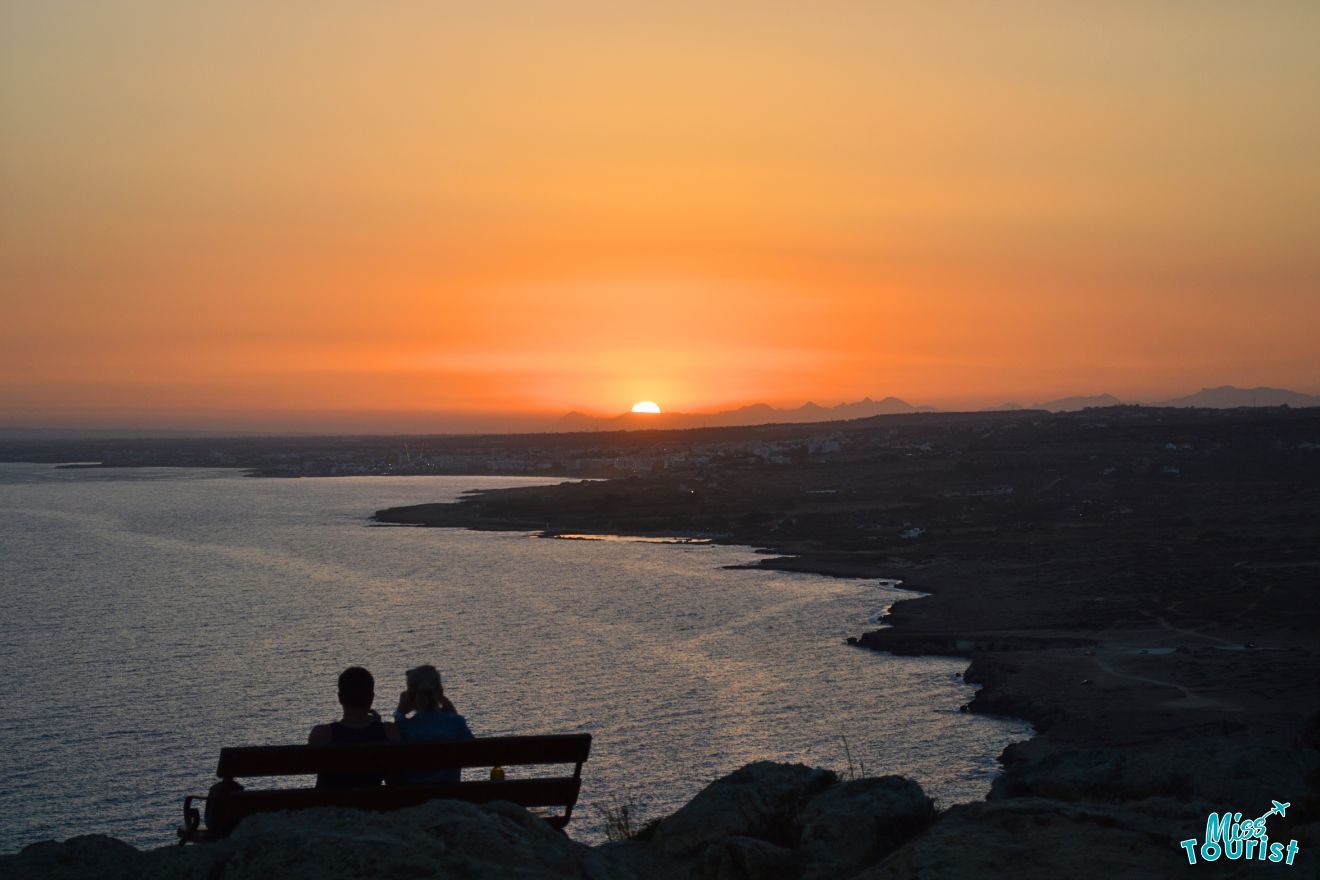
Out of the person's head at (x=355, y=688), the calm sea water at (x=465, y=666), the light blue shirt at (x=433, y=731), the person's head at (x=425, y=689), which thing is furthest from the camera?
the calm sea water at (x=465, y=666)

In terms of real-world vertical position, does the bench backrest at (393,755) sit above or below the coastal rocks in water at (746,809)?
above

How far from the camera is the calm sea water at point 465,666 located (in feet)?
96.0

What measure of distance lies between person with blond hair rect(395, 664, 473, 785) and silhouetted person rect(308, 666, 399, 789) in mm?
235

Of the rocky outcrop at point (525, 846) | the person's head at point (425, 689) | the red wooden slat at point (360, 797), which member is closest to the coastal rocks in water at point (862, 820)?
the rocky outcrop at point (525, 846)

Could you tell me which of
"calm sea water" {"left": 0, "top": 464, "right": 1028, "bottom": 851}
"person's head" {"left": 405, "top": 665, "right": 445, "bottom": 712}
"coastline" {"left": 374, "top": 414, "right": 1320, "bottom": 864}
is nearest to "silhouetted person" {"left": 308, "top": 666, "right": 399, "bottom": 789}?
"person's head" {"left": 405, "top": 665, "right": 445, "bottom": 712}

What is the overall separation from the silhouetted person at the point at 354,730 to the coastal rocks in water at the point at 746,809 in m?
2.48

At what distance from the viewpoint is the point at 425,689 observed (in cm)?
932

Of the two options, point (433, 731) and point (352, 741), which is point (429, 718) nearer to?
point (433, 731)

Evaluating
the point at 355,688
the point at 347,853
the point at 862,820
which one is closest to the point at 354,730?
the point at 355,688

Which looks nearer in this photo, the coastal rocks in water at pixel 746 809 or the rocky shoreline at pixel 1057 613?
the rocky shoreline at pixel 1057 613

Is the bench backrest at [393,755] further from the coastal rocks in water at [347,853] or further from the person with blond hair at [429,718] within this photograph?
the coastal rocks in water at [347,853]

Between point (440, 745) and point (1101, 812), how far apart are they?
444 cm

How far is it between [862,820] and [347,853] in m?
4.18

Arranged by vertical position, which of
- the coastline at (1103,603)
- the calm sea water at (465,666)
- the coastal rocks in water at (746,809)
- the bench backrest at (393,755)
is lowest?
the calm sea water at (465,666)
